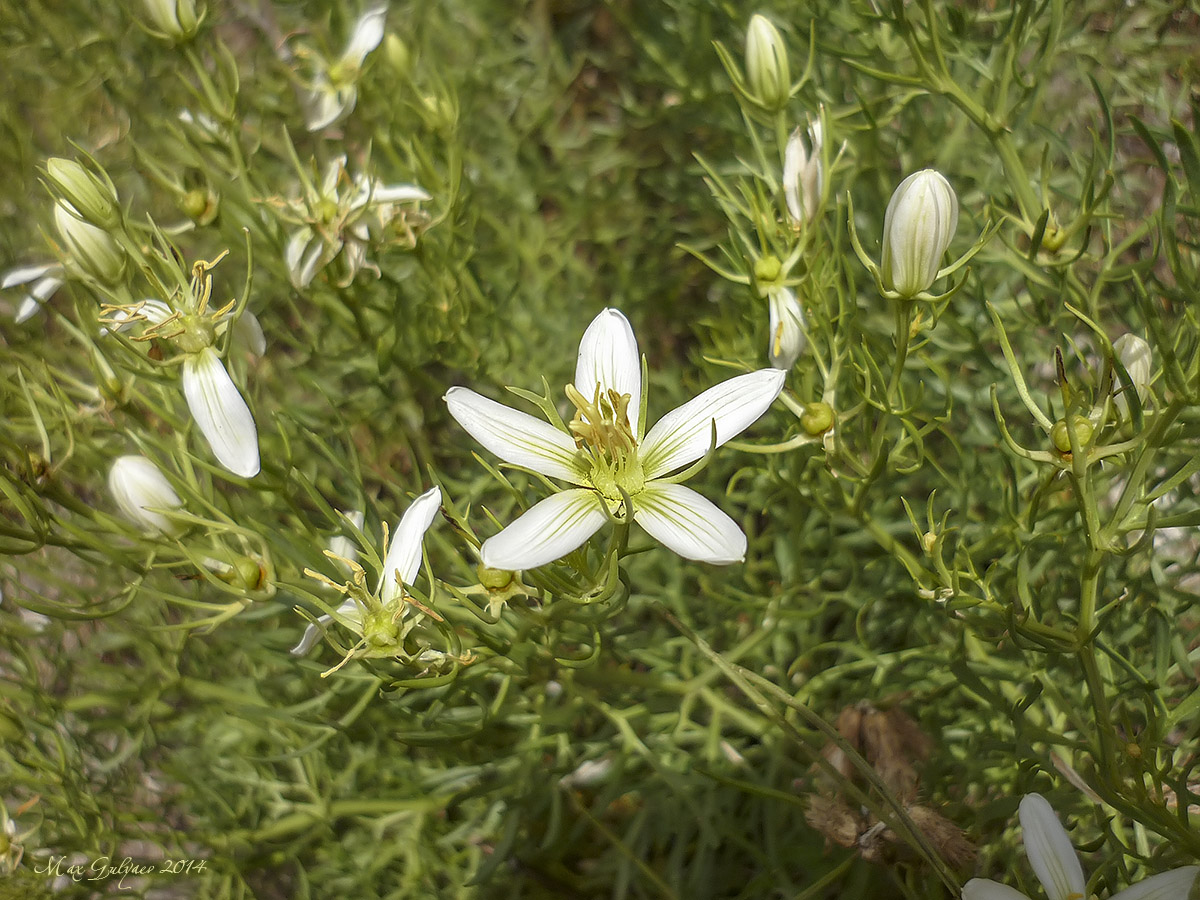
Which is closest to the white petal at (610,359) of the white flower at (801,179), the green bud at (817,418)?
the green bud at (817,418)

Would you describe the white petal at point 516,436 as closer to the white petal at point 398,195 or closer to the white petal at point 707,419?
the white petal at point 707,419

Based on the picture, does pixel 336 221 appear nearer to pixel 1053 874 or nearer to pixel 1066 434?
pixel 1066 434

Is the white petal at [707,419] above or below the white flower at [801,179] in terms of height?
below

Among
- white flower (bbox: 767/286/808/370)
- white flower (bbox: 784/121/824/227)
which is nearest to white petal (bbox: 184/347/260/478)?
white flower (bbox: 767/286/808/370)

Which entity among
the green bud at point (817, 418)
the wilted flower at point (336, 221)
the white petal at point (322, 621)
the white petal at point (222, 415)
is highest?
the wilted flower at point (336, 221)

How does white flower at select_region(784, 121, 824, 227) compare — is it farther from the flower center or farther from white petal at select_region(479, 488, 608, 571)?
white petal at select_region(479, 488, 608, 571)

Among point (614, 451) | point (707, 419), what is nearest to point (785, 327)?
point (707, 419)
